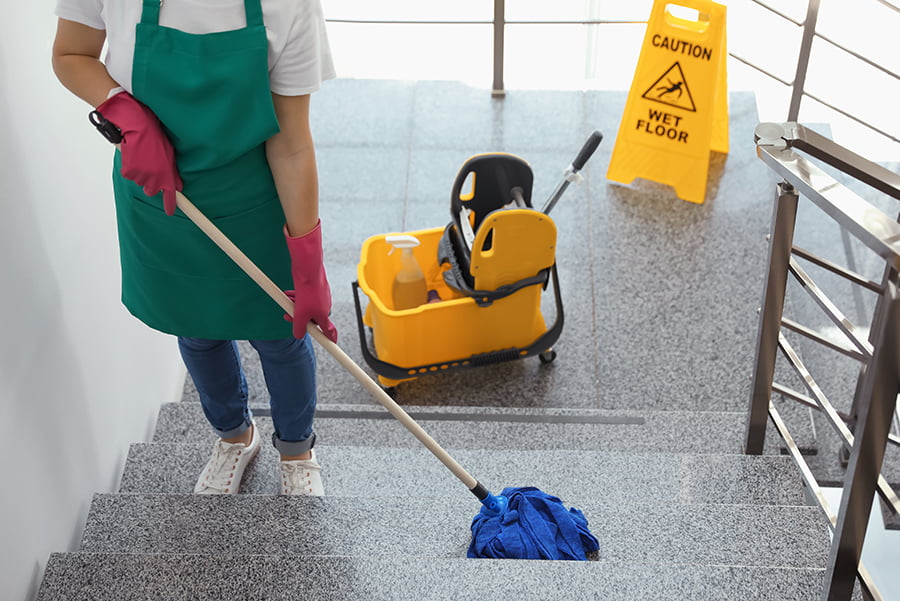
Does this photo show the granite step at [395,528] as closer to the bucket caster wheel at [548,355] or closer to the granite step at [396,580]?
the granite step at [396,580]

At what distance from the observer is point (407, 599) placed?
1484 millimetres

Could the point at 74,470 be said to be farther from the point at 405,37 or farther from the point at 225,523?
the point at 405,37

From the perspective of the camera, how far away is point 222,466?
1.95m

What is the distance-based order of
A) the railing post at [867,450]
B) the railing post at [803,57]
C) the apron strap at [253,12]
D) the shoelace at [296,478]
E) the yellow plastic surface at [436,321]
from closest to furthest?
1. the railing post at [867,450]
2. the apron strap at [253,12]
3. the shoelace at [296,478]
4. the yellow plastic surface at [436,321]
5. the railing post at [803,57]

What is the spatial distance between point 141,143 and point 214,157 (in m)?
0.12

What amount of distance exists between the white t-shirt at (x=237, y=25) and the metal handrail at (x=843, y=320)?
2.35ft

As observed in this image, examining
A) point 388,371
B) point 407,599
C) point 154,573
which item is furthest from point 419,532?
point 388,371

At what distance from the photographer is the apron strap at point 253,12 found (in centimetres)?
130

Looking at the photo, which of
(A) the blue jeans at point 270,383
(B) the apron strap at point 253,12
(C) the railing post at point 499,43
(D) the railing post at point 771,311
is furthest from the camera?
(C) the railing post at point 499,43

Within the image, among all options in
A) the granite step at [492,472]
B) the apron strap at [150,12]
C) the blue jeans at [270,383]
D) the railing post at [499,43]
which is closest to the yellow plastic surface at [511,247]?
the granite step at [492,472]

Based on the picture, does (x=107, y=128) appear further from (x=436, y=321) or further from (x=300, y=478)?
(x=436, y=321)

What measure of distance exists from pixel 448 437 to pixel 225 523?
2.43 ft

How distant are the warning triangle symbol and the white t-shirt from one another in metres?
2.00

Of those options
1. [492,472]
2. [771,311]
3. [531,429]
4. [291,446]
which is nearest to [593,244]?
[531,429]
